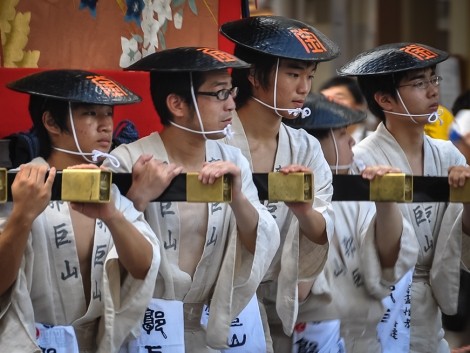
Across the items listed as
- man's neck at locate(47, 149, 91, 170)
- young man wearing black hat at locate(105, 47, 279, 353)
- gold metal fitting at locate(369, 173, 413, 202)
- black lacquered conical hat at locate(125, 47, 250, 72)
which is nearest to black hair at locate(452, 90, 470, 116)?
gold metal fitting at locate(369, 173, 413, 202)

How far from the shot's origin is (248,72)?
5.26m

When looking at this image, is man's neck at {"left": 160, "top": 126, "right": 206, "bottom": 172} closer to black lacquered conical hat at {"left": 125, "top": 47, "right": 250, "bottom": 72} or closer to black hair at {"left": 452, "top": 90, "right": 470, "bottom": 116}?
black lacquered conical hat at {"left": 125, "top": 47, "right": 250, "bottom": 72}

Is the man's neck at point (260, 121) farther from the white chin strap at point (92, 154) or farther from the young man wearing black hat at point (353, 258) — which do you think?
the white chin strap at point (92, 154)

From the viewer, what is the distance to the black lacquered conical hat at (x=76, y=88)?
4.46 metres

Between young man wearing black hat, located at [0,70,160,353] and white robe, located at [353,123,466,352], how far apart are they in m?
1.50

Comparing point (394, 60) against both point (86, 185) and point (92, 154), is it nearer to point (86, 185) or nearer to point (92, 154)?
point (92, 154)

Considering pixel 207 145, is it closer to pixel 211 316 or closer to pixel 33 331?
pixel 211 316

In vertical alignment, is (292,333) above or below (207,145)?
below

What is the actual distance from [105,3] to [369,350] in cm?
201

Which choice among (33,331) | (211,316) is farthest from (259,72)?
(33,331)

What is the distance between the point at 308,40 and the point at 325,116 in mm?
565

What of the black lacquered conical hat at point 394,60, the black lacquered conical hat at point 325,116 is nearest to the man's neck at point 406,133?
the black lacquered conical hat at point 325,116

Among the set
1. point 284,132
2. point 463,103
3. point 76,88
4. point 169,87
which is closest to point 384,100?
point 284,132

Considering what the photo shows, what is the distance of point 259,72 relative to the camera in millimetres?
5215
